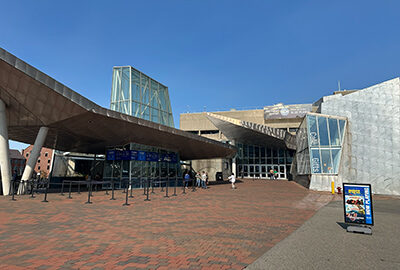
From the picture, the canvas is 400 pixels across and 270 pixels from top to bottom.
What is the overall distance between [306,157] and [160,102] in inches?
983

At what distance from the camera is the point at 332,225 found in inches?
286

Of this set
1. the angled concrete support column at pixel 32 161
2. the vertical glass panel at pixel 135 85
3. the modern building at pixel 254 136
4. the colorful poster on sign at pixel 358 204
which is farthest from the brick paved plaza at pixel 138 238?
the vertical glass panel at pixel 135 85

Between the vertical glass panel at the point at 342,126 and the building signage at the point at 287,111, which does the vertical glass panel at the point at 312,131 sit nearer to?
the vertical glass panel at the point at 342,126

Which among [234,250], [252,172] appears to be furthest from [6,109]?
[252,172]

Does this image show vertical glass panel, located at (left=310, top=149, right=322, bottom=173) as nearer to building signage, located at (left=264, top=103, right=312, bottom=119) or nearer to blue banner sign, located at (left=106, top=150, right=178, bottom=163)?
blue banner sign, located at (left=106, top=150, right=178, bottom=163)

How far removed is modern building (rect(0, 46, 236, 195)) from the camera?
1283 cm

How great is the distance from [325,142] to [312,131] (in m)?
1.44

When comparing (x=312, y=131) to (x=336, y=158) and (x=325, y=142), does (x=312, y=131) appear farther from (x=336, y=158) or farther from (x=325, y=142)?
(x=336, y=158)

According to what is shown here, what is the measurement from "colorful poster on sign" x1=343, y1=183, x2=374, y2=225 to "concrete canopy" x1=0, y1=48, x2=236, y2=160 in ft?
43.6

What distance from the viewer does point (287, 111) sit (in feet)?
186

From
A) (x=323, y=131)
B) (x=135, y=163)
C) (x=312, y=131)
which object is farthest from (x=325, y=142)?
(x=135, y=163)

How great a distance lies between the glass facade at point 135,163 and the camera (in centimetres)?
2172

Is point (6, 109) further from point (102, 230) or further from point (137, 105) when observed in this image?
point (137, 105)

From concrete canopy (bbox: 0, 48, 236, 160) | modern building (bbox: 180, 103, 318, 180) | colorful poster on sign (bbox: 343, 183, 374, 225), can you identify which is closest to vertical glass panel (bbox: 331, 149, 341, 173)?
modern building (bbox: 180, 103, 318, 180)
